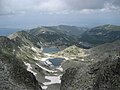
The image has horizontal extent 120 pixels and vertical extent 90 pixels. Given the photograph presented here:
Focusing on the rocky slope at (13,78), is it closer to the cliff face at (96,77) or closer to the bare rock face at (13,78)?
the bare rock face at (13,78)

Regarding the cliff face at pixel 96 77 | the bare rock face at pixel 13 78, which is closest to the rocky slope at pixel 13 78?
the bare rock face at pixel 13 78

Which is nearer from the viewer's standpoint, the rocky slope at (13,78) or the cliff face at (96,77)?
the cliff face at (96,77)

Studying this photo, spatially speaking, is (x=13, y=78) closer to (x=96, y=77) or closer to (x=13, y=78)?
(x=13, y=78)

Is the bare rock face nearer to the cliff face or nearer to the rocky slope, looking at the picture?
the rocky slope

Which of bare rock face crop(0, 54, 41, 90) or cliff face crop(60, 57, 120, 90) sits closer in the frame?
cliff face crop(60, 57, 120, 90)

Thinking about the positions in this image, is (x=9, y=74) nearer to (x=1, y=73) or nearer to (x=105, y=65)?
(x=1, y=73)

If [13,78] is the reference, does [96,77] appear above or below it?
above

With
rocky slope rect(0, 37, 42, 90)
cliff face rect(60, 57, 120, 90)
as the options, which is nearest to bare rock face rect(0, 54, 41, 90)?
rocky slope rect(0, 37, 42, 90)

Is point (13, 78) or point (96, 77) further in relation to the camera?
point (13, 78)

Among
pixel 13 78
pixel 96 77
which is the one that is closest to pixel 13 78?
pixel 13 78

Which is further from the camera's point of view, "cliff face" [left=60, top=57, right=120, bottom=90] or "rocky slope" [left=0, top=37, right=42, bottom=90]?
"rocky slope" [left=0, top=37, right=42, bottom=90]
